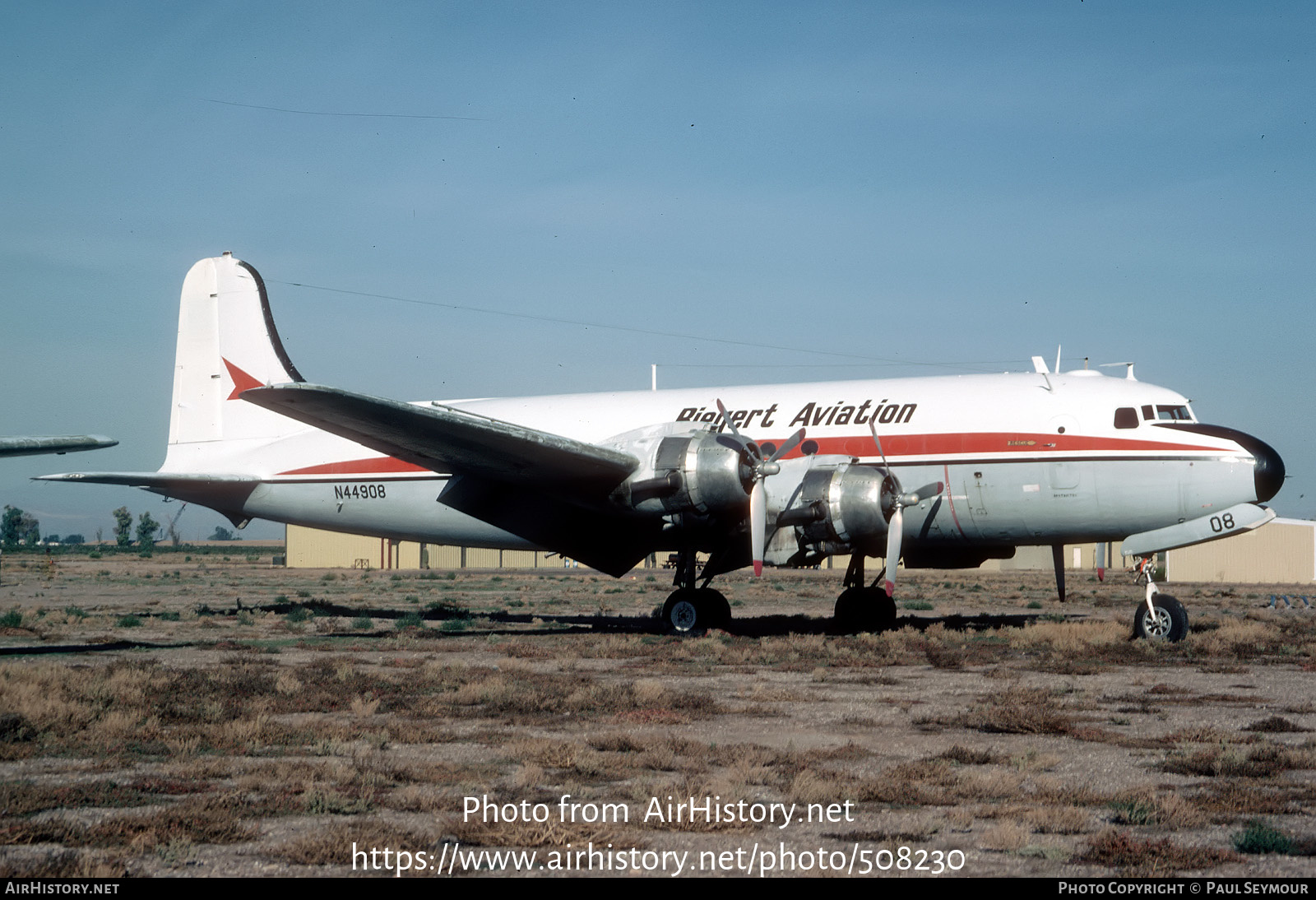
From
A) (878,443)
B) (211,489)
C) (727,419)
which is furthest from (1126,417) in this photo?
(211,489)

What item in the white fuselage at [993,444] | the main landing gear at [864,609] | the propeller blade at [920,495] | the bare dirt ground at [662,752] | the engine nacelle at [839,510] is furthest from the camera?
the main landing gear at [864,609]

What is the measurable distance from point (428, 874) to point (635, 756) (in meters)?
3.38

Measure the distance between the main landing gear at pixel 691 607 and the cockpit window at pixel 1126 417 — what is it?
7102 mm

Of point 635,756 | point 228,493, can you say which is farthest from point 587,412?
point 635,756

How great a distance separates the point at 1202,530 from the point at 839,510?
5.79m

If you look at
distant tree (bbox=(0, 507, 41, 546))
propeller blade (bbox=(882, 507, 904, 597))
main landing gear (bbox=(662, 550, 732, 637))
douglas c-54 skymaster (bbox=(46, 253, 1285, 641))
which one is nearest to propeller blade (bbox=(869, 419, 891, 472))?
douglas c-54 skymaster (bbox=(46, 253, 1285, 641))

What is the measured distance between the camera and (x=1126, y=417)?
733 inches

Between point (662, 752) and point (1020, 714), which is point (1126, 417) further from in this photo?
point (662, 752)

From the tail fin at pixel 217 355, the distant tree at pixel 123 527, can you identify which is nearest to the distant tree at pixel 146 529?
the distant tree at pixel 123 527

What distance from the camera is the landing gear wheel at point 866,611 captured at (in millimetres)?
20094

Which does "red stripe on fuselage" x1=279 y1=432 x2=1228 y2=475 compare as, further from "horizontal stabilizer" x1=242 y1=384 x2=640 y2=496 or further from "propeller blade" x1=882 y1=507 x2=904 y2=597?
"horizontal stabilizer" x1=242 y1=384 x2=640 y2=496

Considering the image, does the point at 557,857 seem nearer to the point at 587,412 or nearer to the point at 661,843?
the point at 661,843

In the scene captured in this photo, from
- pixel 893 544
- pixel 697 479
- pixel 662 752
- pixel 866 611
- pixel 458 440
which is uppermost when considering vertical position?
pixel 458 440

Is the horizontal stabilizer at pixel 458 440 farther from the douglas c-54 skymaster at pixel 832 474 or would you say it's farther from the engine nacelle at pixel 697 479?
the engine nacelle at pixel 697 479
